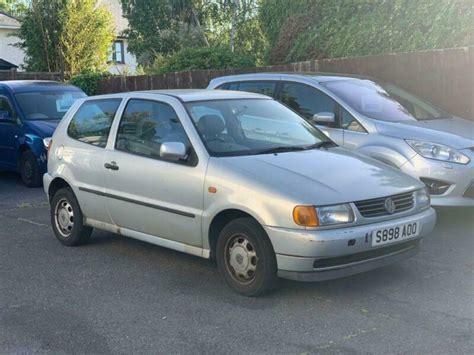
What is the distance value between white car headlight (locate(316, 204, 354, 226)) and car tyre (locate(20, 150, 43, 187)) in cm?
728

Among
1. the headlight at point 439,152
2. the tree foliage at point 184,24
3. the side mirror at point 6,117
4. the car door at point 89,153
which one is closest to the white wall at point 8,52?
the tree foliage at point 184,24

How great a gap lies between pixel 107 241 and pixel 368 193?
3252mm

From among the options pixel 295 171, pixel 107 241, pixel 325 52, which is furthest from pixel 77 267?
pixel 325 52

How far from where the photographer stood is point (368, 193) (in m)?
4.86

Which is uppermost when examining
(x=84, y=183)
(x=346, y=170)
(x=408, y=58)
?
(x=408, y=58)

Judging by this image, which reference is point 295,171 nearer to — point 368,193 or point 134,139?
point 368,193

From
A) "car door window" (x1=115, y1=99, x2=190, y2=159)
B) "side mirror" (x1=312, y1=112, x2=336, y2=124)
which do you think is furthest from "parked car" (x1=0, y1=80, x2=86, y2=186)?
"side mirror" (x1=312, y1=112, x2=336, y2=124)

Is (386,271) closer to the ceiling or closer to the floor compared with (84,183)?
closer to the floor

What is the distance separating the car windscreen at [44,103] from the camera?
11.4 metres

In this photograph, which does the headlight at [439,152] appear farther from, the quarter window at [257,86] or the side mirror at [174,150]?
the side mirror at [174,150]

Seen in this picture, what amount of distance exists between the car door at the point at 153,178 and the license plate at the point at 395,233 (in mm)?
1413

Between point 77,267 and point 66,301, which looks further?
point 77,267

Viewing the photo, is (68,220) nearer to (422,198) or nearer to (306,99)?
(306,99)

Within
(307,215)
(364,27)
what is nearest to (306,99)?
(307,215)
